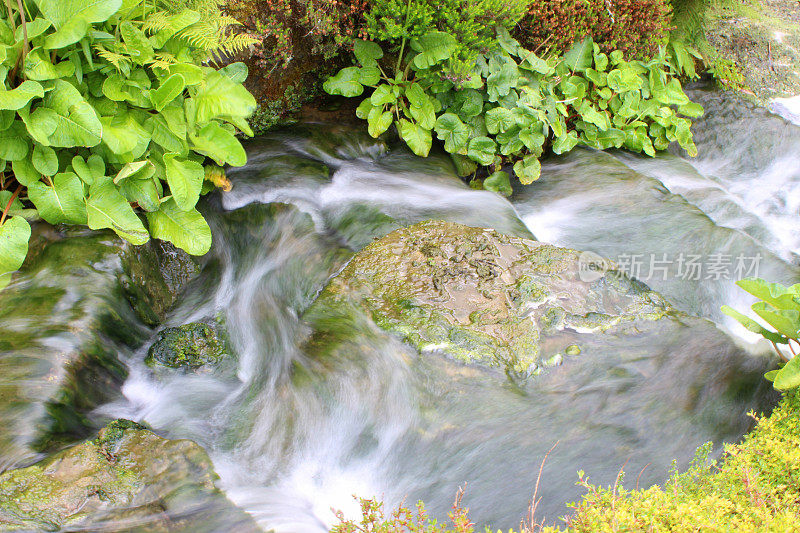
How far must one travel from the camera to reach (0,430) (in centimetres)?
249

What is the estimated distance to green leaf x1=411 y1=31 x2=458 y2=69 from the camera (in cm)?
407

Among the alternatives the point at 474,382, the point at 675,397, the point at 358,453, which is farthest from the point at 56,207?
the point at 675,397

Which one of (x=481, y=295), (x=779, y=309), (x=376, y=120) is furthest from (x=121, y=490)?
(x=779, y=309)

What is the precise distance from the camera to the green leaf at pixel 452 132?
177 inches

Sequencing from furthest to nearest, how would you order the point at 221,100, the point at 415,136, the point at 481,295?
the point at 415,136, the point at 481,295, the point at 221,100

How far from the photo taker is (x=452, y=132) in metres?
4.54

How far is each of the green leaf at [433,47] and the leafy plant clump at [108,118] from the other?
1.41 m

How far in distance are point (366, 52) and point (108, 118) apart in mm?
2044

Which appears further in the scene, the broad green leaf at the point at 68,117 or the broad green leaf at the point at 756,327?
the broad green leaf at the point at 756,327

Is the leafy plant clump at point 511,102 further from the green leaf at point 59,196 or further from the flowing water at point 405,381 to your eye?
the green leaf at point 59,196

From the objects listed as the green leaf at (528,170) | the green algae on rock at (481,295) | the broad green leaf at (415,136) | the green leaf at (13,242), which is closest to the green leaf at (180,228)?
the green leaf at (13,242)

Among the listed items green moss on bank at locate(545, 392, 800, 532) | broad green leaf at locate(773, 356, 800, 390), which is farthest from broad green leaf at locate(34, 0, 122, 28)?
broad green leaf at locate(773, 356, 800, 390)

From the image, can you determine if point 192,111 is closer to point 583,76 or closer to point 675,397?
point 675,397

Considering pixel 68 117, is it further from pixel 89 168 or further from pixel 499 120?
pixel 499 120
